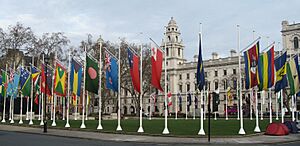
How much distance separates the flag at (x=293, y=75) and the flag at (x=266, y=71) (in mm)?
3927

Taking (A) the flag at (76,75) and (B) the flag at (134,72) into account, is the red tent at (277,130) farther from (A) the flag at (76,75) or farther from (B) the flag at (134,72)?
(A) the flag at (76,75)

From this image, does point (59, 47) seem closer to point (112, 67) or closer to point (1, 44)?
point (1, 44)

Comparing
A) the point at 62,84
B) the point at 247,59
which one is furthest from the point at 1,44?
the point at 247,59

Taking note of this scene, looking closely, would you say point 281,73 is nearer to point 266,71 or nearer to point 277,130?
point 266,71

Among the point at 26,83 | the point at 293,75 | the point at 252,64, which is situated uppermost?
the point at 252,64

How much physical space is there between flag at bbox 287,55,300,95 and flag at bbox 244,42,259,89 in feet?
18.4

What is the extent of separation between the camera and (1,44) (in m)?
57.9

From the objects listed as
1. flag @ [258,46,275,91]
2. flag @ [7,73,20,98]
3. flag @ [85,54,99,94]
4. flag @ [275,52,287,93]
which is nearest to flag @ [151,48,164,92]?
flag @ [85,54,99,94]

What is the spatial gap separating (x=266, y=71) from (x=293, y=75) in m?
5.05

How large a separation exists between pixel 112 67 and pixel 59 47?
1406 inches

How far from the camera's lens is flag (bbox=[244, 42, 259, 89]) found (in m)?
27.7

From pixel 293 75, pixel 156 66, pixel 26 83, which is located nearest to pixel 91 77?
pixel 156 66

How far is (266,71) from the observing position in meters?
28.8

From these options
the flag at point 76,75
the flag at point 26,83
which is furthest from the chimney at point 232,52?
the flag at point 76,75
